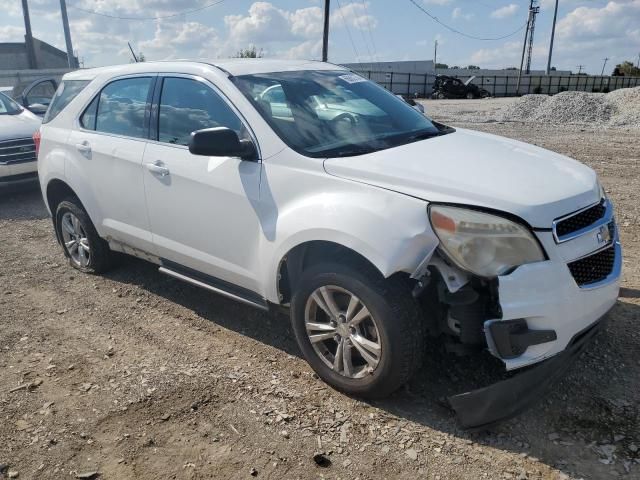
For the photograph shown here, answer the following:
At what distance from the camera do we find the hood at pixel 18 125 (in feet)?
27.5

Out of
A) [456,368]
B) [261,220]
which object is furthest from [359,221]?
[456,368]

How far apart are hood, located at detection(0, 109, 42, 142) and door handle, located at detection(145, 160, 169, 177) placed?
554cm

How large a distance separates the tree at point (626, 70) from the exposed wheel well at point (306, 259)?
7269cm

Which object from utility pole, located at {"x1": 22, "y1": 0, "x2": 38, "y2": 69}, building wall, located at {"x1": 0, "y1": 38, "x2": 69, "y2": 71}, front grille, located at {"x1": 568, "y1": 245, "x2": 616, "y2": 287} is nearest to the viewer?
front grille, located at {"x1": 568, "y1": 245, "x2": 616, "y2": 287}

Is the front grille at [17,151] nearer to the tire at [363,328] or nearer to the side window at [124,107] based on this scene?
the side window at [124,107]

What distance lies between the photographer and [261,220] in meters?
3.40

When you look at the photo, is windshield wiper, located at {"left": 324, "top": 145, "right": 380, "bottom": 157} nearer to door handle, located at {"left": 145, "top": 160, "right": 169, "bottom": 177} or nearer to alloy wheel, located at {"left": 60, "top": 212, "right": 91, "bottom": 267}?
door handle, located at {"left": 145, "top": 160, "right": 169, "bottom": 177}

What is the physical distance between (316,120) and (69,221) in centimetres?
293

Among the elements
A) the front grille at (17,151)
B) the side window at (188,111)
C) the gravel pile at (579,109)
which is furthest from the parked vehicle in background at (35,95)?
the gravel pile at (579,109)

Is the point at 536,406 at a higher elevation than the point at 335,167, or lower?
lower

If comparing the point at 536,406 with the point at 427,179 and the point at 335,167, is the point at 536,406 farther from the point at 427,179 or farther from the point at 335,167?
the point at 335,167

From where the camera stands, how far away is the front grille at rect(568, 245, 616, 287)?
2.77m

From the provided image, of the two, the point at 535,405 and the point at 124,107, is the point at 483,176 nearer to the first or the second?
the point at 535,405

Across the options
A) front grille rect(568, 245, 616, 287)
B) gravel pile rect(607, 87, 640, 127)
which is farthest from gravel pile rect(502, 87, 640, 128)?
front grille rect(568, 245, 616, 287)
